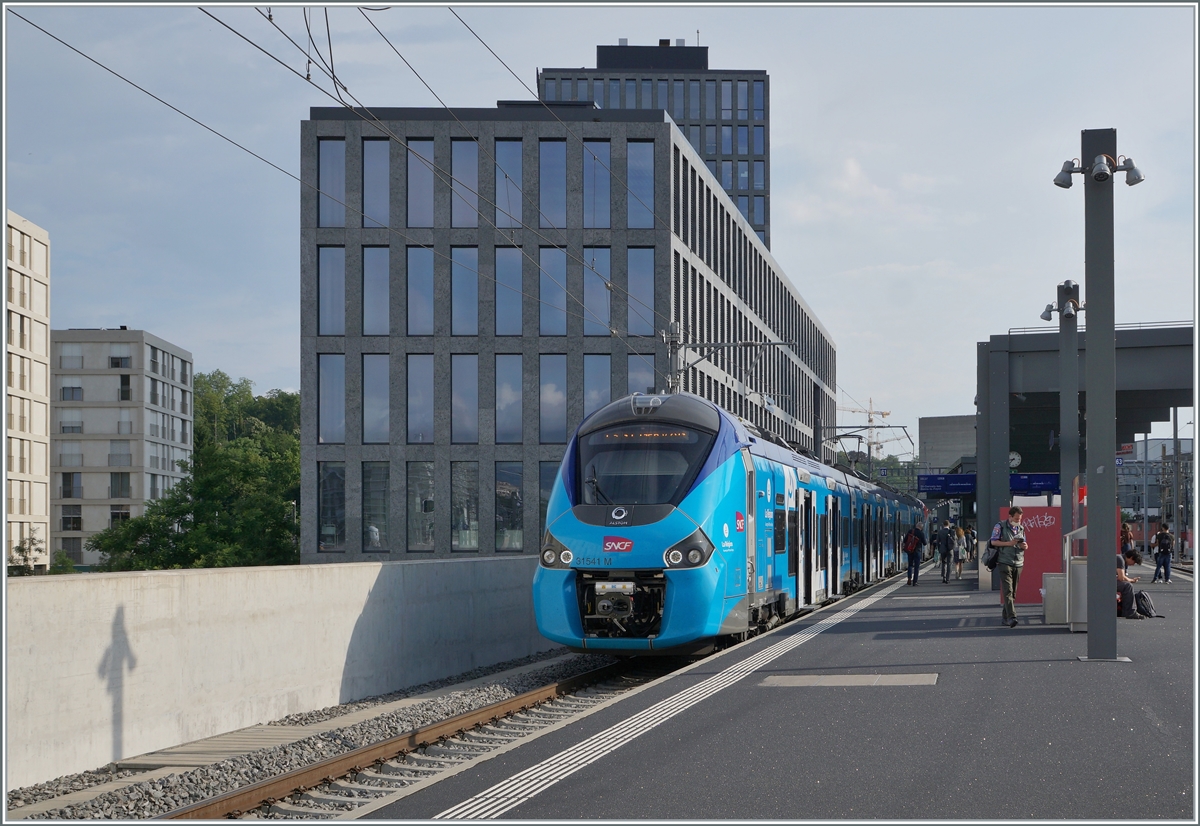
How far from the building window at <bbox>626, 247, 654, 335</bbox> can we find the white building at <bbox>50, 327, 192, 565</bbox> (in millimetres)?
69565

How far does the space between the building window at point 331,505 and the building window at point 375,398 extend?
152 cm

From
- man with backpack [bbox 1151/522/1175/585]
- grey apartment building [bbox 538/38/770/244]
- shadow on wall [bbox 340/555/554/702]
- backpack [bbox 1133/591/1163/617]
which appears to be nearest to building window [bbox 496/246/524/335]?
man with backpack [bbox 1151/522/1175/585]

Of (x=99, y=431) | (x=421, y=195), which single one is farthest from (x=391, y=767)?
(x=99, y=431)

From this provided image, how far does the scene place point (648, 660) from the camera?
1805 cm

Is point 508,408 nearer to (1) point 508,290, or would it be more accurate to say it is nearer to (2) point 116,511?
(1) point 508,290

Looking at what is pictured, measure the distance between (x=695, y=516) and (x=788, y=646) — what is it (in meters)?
2.44

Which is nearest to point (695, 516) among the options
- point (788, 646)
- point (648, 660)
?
point (788, 646)

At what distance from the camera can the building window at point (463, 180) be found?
152 ft

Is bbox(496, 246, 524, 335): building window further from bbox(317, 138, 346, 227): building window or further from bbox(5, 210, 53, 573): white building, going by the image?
bbox(5, 210, 53, 573): white building

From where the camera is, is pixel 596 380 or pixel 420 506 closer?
pixel 420 506

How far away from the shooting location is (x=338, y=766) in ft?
30.5

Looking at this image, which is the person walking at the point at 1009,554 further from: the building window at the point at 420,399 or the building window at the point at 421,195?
the building window at the point at 421,195

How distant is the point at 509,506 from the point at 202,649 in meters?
34.1

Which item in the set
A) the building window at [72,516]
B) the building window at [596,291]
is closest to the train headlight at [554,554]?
the building window at [596,291]
